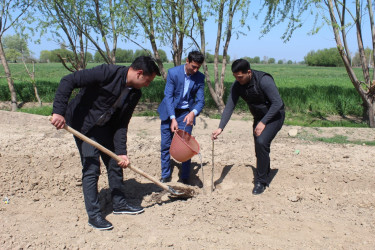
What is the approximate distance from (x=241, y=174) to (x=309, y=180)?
2.93 ft

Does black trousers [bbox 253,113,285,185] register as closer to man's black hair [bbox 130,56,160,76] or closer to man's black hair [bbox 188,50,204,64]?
man's black hair [bbox 188,50,204,64]

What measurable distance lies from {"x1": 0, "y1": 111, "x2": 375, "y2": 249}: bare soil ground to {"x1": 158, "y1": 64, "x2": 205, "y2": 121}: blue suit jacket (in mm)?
843

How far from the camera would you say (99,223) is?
3172 mm

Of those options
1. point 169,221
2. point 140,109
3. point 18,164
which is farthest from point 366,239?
point 140,109

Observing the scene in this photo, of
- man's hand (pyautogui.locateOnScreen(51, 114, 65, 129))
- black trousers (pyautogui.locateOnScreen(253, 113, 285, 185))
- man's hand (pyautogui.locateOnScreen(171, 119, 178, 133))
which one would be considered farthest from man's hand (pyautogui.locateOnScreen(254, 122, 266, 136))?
man's hand (pyautogui.locateOnScreen(51, 114, 65, 129))

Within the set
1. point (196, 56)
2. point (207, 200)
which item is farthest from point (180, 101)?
point (207, 200)

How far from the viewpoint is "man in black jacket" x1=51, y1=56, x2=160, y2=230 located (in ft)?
9.72

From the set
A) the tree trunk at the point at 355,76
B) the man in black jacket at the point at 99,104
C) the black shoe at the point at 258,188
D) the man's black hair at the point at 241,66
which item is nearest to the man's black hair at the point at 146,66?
the man in black jacket at the point at 99,104

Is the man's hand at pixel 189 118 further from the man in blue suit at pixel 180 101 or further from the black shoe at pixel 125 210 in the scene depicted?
the black shoe at pixel 125 210

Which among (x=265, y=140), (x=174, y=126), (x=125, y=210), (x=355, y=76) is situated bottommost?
(x=125, y=210)

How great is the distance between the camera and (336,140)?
6117 mm

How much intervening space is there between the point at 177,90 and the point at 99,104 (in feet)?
4.16

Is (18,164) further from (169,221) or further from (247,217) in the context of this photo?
(247,217)

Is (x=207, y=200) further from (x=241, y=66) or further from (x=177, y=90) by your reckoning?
(x=241, y=66)
